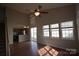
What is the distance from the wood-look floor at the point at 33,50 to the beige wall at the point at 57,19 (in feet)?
0.34

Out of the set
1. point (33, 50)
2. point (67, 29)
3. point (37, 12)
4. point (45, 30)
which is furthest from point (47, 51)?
point (37, 12)

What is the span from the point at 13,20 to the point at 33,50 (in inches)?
29.2

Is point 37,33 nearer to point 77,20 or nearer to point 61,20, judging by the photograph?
point 61,20

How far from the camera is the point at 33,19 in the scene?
89.2 inches

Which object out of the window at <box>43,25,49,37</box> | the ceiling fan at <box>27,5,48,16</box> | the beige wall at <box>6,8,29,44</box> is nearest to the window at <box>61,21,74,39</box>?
the window at <box>43,25,49,37</box>

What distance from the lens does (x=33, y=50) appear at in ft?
7.43

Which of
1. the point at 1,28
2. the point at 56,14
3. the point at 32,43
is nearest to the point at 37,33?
the point at 32,43

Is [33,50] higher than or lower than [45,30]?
lower

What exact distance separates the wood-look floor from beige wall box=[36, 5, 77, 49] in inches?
4.0

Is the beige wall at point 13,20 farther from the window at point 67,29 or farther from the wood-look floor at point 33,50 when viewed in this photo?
the window at point 67,29

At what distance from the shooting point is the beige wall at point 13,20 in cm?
222

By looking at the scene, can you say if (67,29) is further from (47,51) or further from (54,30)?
(47,51)

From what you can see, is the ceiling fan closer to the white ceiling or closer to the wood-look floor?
the white ceiling

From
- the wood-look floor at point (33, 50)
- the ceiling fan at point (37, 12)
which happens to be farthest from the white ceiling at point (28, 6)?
the wood-look floor at point (33, 50)
